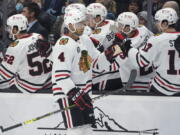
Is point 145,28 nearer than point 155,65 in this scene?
No

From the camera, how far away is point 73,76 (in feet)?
30.3

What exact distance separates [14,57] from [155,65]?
170cm

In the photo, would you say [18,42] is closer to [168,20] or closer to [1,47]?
[1,47]

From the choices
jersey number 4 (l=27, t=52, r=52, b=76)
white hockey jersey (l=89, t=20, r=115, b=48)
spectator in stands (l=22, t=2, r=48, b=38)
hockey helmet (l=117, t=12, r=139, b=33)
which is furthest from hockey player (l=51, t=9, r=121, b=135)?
spectator in stands (l=22, t=2, r=48, b=38)

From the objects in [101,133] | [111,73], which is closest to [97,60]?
[111,73]

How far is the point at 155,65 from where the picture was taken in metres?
10.0

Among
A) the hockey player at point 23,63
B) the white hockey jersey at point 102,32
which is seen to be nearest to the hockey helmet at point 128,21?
the white hockey jersey at point 102,32

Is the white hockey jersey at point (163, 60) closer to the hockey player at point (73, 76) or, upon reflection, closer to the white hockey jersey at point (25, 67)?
the hockey player at point (73, 76)

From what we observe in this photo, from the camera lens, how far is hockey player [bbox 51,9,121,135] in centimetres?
911

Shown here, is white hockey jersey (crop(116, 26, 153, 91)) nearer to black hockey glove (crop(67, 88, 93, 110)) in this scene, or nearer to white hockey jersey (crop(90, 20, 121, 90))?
white hockey jersey (crop(90, 20, 121, 90))

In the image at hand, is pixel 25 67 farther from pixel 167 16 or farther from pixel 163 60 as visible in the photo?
pixel 167 16

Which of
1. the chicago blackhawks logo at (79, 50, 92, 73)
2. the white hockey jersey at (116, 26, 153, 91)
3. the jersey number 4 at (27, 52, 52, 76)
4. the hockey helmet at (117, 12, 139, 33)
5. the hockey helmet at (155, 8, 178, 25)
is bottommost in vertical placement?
the white hockey jersey at (116, 26, 153, 91)

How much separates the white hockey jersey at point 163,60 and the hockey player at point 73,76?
880 mm

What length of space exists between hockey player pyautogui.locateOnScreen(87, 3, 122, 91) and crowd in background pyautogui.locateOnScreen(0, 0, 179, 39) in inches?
28.3
